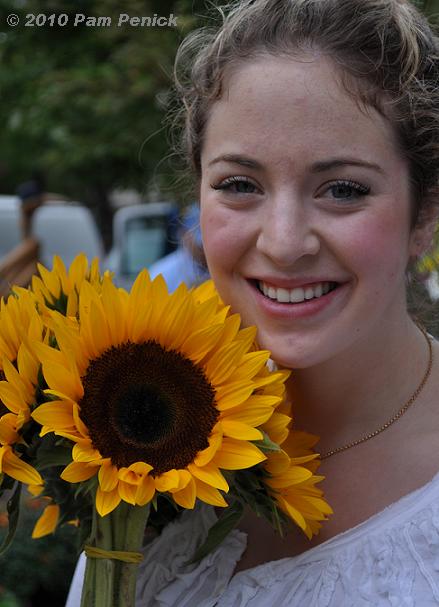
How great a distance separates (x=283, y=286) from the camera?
1.85m

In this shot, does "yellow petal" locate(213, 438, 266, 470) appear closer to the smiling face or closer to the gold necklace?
the smiling face

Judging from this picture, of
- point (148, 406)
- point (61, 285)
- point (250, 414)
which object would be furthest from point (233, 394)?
point (61, 285)

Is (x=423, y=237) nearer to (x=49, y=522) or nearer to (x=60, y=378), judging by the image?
(x=60, y=378)

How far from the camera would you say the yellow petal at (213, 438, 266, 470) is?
1.56 meters

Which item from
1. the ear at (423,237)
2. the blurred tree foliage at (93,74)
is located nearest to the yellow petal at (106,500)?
the ear at (423,237)

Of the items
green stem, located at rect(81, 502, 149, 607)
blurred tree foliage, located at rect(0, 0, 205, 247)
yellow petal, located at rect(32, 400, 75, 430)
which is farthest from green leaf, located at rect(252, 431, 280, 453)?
blurred tree foliage, located at rect(0, 0, 205, 247)

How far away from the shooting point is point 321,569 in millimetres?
1874

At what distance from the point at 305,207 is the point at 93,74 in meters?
4.85

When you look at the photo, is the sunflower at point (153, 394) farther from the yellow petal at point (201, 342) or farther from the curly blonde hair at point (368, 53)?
the curly blonde hair at point (368, 53)

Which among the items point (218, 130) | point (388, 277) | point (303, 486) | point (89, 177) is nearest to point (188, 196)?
point (218, 130)

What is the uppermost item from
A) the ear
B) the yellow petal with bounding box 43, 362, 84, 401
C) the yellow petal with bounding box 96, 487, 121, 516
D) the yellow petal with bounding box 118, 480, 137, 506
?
the ear

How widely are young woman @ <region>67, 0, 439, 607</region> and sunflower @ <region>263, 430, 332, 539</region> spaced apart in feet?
0.57

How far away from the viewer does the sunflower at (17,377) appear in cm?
157

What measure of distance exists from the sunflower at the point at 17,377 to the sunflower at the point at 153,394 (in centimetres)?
4
